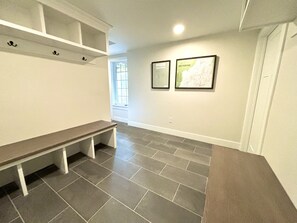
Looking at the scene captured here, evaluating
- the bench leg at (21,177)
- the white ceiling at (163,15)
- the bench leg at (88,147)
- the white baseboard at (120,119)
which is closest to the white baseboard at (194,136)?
the white baseboard at (120,119)

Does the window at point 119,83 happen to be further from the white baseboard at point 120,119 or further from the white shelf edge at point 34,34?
the white shelf edge at point 34,34

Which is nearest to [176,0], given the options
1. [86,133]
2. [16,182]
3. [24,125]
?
[86,133]

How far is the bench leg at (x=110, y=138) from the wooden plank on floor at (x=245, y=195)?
1977 millimetres

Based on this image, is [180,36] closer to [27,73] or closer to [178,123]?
[178,123]

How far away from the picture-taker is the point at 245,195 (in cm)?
83

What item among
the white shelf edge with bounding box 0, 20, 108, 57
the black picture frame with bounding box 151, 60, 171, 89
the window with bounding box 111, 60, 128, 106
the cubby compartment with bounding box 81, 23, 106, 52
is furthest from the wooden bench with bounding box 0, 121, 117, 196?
the window with bounding box 111, 60, 128, 106

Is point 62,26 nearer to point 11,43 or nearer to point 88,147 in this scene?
point 11,43

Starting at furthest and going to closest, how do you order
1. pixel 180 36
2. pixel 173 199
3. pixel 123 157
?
pixel 180 36, pixel 123 157, pixel 173 199


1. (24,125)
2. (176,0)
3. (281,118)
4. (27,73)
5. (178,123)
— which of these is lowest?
(178,123)

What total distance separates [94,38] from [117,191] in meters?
2.68

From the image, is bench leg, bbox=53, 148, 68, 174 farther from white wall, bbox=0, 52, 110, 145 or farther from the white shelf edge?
the white shelf edge

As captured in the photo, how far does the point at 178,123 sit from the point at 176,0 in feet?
8.20

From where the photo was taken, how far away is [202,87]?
2.86 m

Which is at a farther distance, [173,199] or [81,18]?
[81,18]
